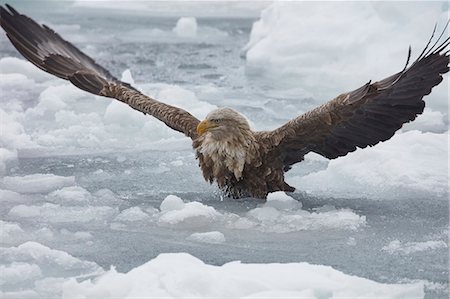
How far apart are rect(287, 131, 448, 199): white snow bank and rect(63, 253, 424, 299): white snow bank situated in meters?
1.68

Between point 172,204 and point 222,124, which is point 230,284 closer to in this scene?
point 172,204

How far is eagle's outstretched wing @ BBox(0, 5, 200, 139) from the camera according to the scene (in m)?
5.55

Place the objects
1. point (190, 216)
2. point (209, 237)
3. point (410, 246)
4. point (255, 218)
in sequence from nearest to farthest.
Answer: point (410, 246)
point (209, 237)
point (190, 216)
point (255, 218)

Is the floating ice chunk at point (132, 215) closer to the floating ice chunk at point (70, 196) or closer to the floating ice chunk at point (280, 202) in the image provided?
the floating ice chunk at point (70, 196)

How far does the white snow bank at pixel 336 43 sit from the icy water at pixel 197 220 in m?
1.47

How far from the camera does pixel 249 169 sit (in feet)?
16.6

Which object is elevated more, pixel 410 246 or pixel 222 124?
pixel 222 124

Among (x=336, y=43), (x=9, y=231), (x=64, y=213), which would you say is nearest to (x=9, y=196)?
(x=64, y=213)

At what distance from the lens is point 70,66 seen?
20.8ft

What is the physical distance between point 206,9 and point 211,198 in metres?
8.55

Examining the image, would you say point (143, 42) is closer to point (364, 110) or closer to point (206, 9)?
point (206, 9)

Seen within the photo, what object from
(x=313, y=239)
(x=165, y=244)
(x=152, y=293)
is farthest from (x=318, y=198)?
(x=152, y=293)

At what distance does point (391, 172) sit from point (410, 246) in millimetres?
1283

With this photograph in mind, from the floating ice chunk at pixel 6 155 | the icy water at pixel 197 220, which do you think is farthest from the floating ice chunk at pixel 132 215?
the floating ice chunk at pixel 6 155
